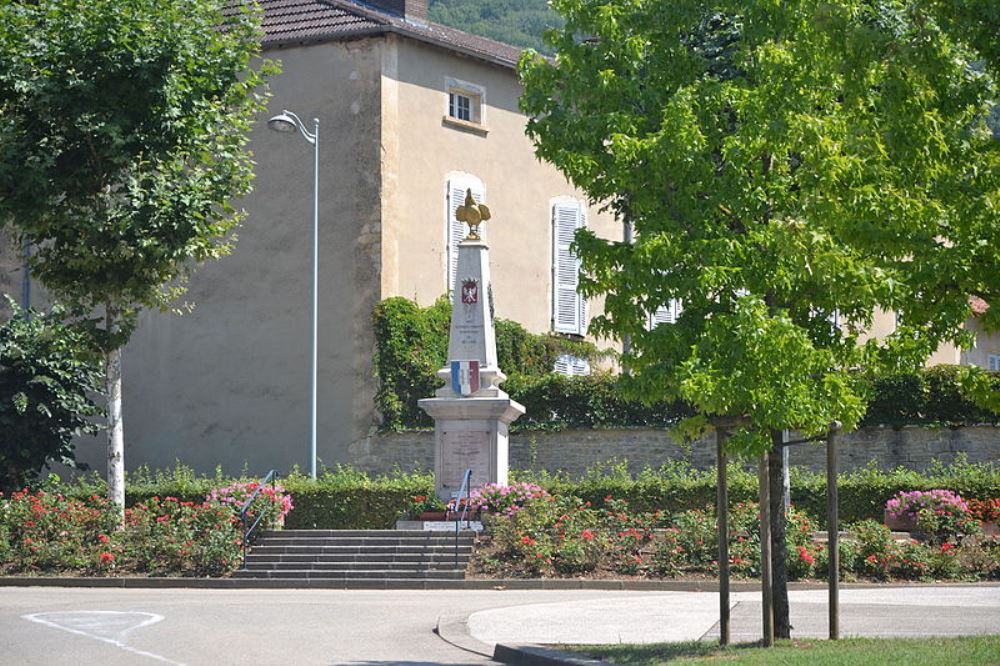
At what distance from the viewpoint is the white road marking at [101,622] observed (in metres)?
14.4

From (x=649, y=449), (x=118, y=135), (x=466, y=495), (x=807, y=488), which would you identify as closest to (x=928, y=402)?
(x=807, y=488)

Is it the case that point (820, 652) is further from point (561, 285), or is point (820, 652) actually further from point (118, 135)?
point (561, 285)

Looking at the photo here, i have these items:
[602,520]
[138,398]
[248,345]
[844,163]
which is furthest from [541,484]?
[844,163]

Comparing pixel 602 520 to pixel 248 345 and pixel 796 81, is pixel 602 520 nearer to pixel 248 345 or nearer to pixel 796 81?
pixel 796 81

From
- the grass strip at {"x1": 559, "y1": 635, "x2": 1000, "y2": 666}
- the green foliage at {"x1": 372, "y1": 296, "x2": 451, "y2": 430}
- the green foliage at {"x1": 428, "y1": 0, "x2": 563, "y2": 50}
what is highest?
the green foliage at {"x1": 428, "y1": 0, "x2": 563, "y2": 50}

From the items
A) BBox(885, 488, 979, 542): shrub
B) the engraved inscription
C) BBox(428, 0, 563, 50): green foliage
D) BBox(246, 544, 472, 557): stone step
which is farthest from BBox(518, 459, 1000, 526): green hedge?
BBox(428, 0, 563, 50): green foliage

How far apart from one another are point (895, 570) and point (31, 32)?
15294 mm

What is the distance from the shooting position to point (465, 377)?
2636cm

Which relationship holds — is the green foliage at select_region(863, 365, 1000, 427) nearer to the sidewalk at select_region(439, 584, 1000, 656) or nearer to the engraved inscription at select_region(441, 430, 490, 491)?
the engraved inscription at select_region(441, 430, 490, 491)

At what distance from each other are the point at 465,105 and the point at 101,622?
22826mm

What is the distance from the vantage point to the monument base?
85.6ft

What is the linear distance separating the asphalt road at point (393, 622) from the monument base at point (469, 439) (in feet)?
A: 20.1

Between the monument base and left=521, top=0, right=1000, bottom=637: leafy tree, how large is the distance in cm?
1206

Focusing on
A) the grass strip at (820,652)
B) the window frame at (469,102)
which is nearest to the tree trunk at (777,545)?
the grass strip at (820,652)
